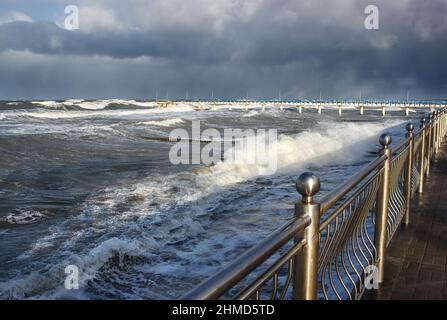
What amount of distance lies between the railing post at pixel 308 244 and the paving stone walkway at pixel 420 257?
64.5 inches

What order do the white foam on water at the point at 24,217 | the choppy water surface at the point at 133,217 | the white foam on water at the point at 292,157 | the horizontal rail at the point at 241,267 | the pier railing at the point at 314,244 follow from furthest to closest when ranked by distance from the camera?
the white foam on water at the point at 292,157 → the white foam on water at the point at 24,217 → the choppy water surface at the point at 133,217 → the pier railing at the point at 314,244 → the horizontal rail at the point at 241,267

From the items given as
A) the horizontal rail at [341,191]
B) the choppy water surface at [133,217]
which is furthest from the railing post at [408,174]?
the horizontal rail at [341,191]

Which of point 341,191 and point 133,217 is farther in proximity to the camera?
point 133,217

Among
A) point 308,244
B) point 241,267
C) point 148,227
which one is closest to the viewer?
point 241,267

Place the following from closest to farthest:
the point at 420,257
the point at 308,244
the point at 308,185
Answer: the point at 308,185, the point at 308,244, the point at 420,257

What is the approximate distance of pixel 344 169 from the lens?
14.7m

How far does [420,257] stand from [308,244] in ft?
9.66

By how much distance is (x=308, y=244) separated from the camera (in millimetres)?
2240

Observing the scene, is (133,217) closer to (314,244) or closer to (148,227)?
(148,227)

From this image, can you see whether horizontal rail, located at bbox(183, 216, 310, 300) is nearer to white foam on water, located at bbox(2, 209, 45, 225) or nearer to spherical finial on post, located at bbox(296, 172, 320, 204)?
spherical finial on post, located at bbox(296, 172, 320, 204)

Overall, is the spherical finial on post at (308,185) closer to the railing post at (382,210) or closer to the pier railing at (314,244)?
the pier railing at (314,244)

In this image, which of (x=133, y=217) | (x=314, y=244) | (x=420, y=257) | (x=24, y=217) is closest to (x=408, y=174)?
(x=420, y=257)

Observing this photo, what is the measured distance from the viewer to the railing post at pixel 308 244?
2.14 meters
